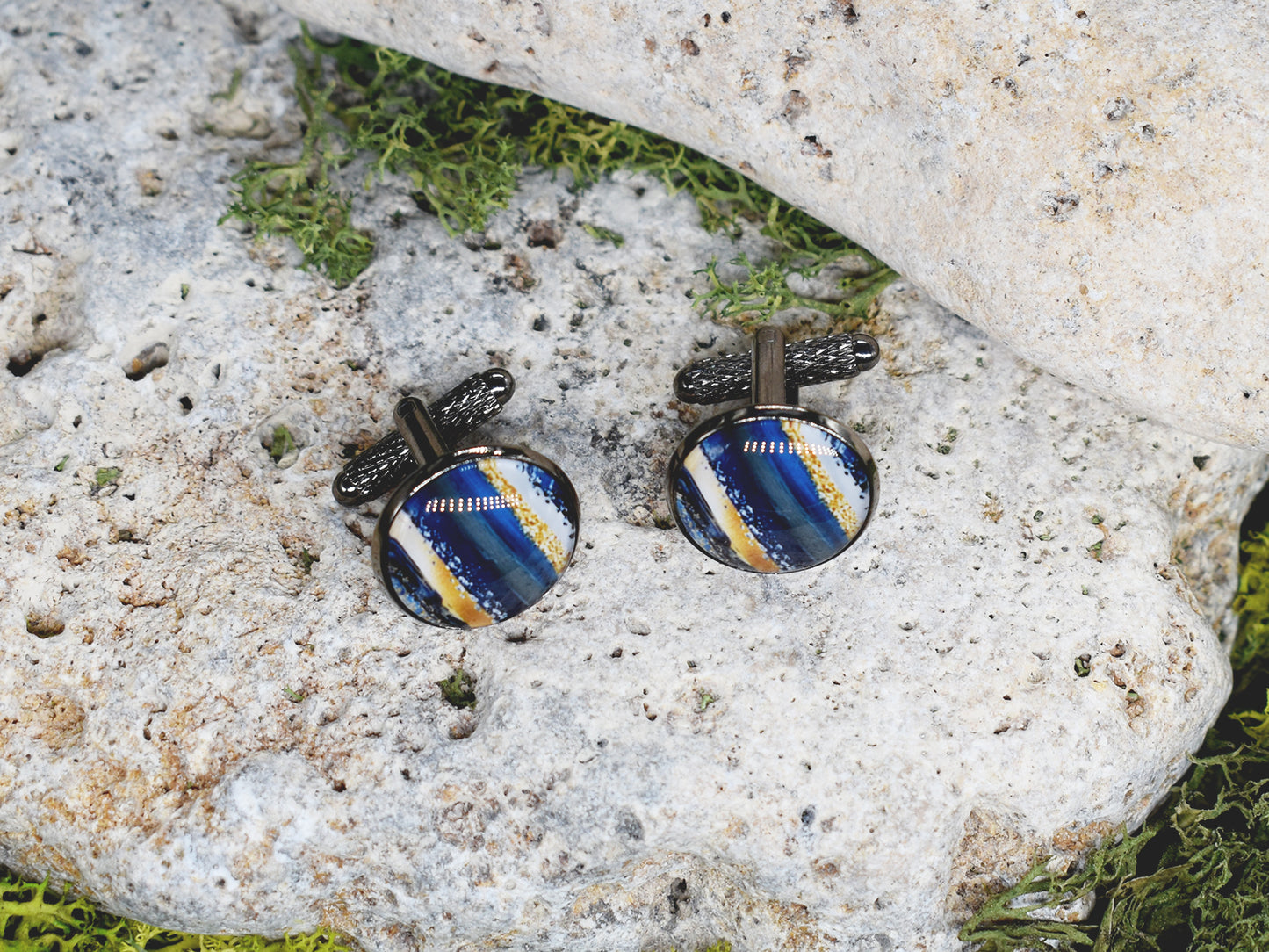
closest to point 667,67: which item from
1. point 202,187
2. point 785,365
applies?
point 785,365

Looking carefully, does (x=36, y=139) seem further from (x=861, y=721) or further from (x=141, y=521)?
(x=861, y=721)

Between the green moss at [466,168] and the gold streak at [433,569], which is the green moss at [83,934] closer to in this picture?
the gold streak at [433,569]

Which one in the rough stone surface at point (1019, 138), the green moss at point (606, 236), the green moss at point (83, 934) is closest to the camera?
the rough stone surface at point (1019, 138)

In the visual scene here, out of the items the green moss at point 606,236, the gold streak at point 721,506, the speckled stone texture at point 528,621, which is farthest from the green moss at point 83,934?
the green moss at point 606,236

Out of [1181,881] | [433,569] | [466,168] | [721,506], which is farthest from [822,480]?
[1181,881]

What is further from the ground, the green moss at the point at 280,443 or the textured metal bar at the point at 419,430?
the textured metal bar at the point at 419,430
